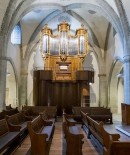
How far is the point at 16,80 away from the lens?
846 inches

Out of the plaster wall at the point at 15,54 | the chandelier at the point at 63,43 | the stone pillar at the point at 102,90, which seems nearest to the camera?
the plaster wall at the point at 15,54

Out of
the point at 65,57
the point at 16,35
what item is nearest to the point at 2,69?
the point at 65,57

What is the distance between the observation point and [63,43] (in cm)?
2058

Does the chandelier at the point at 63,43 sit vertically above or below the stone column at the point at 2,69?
above

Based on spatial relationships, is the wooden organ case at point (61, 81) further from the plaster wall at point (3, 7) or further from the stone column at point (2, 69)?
the plaster wall at point (3, 7)

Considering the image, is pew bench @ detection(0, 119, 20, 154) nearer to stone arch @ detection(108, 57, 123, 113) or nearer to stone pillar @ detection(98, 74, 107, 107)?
stone arch @ detection(108, 57, 123, 113)

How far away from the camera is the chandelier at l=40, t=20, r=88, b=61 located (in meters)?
20.5

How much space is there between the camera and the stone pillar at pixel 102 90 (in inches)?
892

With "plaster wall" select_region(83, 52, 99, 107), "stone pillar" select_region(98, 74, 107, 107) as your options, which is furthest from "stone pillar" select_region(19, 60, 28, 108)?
"stone pillar" select_region(98, 74, 107, 107)

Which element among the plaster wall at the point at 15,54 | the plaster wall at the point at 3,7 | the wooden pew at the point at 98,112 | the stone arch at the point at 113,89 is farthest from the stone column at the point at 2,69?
the stone arch at the point at 113,89

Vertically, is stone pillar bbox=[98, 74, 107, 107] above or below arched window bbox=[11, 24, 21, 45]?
below

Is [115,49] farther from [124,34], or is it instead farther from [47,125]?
[47,125]

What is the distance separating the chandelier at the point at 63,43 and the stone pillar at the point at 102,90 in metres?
3.57

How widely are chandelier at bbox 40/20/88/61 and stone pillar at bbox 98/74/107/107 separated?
11.7 ft
